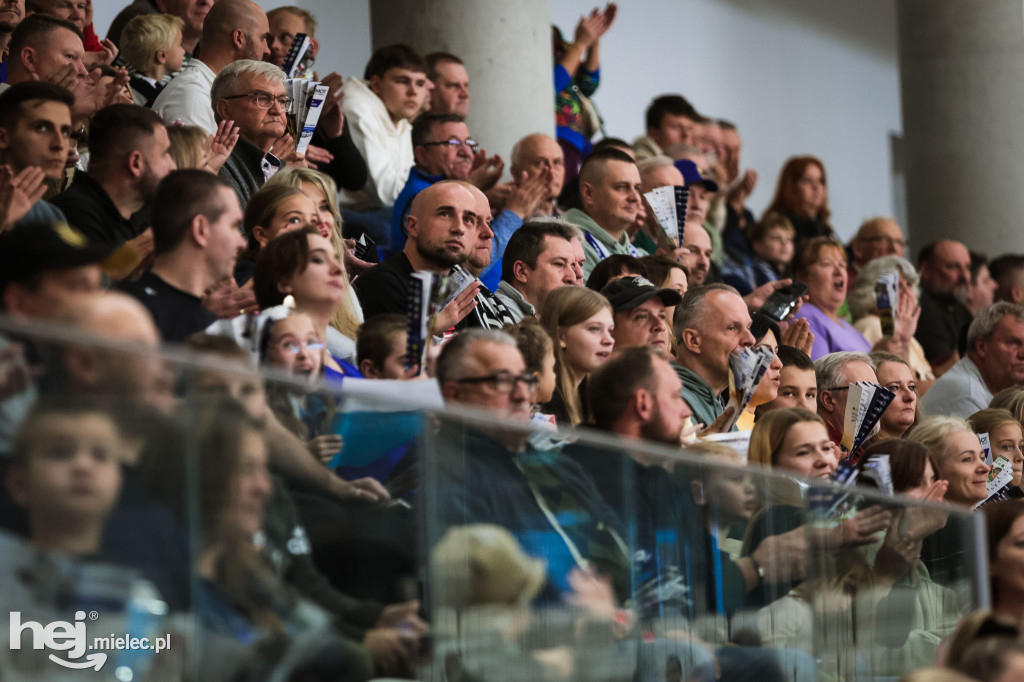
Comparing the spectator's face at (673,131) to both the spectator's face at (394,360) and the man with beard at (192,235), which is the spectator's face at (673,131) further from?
the man with beard at (192,235)

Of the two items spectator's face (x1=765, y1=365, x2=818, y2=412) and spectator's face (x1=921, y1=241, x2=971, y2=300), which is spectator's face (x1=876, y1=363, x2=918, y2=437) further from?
spectator's face (x1=921, y1=241, x2=971, y2=300)

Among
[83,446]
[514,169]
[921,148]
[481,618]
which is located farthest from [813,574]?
[921,148]

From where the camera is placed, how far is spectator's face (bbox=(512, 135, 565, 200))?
21.3ft

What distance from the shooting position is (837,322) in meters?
7.07

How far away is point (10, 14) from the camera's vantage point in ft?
18.0

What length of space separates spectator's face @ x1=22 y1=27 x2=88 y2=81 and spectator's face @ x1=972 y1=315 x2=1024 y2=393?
12.9ft

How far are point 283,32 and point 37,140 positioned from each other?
2.64 metres

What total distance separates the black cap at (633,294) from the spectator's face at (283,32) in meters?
2.10

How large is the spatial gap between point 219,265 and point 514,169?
2902 mm

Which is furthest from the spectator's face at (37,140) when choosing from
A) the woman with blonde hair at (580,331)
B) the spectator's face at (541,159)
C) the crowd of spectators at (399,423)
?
the spectator's face at (541,159)

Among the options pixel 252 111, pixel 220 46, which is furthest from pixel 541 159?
pixel 252 111

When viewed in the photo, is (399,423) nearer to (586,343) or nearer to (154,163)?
(154,163)

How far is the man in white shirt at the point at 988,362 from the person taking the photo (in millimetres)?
→ 6676

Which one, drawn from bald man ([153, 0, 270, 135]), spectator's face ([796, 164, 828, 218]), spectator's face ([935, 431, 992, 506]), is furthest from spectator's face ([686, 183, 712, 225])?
spectator's face ([935, 431, 992, 506])
